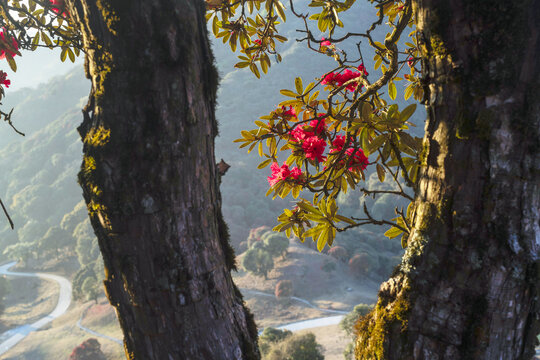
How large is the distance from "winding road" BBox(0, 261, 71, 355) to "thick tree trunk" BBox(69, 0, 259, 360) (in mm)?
22045

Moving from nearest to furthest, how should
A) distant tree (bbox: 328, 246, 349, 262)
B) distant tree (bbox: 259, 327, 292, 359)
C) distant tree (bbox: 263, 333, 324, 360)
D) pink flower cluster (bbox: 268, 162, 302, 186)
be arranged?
pink flower cluster (bbox: 268, 162, 302, 186), distant tree (bbox: 263, 333, 324, 360), distant tree (bbox: 259, 327, 292, 359), distant tree (bbox: 328, 246, 349, 262)

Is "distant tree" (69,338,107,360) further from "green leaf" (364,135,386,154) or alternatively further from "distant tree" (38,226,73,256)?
"distant tree" (38,226,73,256)

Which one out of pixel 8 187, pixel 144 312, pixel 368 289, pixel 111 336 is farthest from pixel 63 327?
pixel 8 187

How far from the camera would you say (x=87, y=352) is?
1309 centimetres

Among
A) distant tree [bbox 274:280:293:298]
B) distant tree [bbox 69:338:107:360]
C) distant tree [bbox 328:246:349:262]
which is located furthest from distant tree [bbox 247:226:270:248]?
distant tree [bbox 69:338:107:360]

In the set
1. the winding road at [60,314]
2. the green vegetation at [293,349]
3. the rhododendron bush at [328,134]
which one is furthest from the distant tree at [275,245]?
the rhododendron bush at [328,134]

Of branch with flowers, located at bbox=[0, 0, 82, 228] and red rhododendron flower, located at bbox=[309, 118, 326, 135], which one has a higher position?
branch with flowers, located at bbox=[0, 0, 82, 228]

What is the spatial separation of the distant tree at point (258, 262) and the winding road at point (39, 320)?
12424 millimetres

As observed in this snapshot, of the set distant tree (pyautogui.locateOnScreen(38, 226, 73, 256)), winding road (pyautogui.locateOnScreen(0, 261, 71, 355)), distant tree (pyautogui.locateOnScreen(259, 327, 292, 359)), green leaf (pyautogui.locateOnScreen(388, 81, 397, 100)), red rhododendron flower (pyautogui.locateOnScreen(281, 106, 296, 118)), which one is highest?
green leaf (pyautogui.locateOnScreen(388, 81, 397, 100))

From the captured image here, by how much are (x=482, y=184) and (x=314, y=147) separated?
628 millimetres

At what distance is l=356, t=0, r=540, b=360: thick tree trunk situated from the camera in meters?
0.64

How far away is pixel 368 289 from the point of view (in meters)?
18.7

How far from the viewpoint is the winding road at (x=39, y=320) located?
17909 mm

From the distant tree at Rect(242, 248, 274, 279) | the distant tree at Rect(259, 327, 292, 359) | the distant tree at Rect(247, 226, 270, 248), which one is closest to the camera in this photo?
the distant tree at Rect(259, 327, 292, 359)
